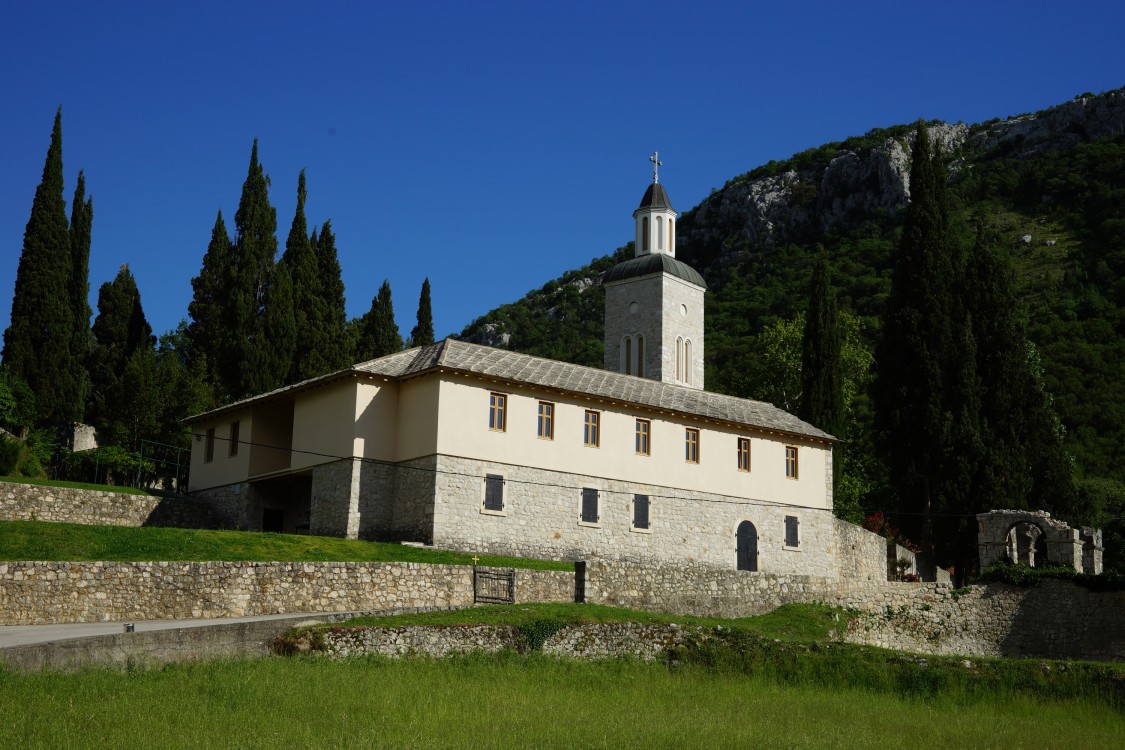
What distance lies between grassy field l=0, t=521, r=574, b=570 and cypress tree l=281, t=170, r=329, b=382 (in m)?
20.1

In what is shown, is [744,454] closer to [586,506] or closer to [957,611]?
[586,506]

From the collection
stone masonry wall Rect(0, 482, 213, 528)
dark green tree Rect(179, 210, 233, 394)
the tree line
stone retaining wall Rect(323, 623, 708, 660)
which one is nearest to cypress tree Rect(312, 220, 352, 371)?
the tree line

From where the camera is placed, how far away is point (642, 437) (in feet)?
119

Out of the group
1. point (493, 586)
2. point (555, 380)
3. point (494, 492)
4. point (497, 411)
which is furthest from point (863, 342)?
point (493, 586)

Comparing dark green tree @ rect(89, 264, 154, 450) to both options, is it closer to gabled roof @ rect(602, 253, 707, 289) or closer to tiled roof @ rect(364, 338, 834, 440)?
tiled roof @ rect(364, 338, 834, 440)

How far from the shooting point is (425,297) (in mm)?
65562

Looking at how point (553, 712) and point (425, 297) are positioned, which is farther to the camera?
point (425, 297)

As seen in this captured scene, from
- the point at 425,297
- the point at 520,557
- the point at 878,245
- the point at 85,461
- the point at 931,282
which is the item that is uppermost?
the point at 878,245

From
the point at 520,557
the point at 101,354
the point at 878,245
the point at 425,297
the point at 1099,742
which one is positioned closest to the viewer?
the point at 1099,742

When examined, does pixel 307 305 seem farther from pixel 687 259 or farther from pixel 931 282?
pixel 687 259

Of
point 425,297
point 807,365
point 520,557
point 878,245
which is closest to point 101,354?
point 425,297

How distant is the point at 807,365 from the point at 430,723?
33588mm

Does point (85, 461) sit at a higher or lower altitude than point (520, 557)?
higher

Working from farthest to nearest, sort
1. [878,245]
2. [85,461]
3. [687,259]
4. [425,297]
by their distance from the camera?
[687,259] → [878,245] → [425,297] → [85,461]
